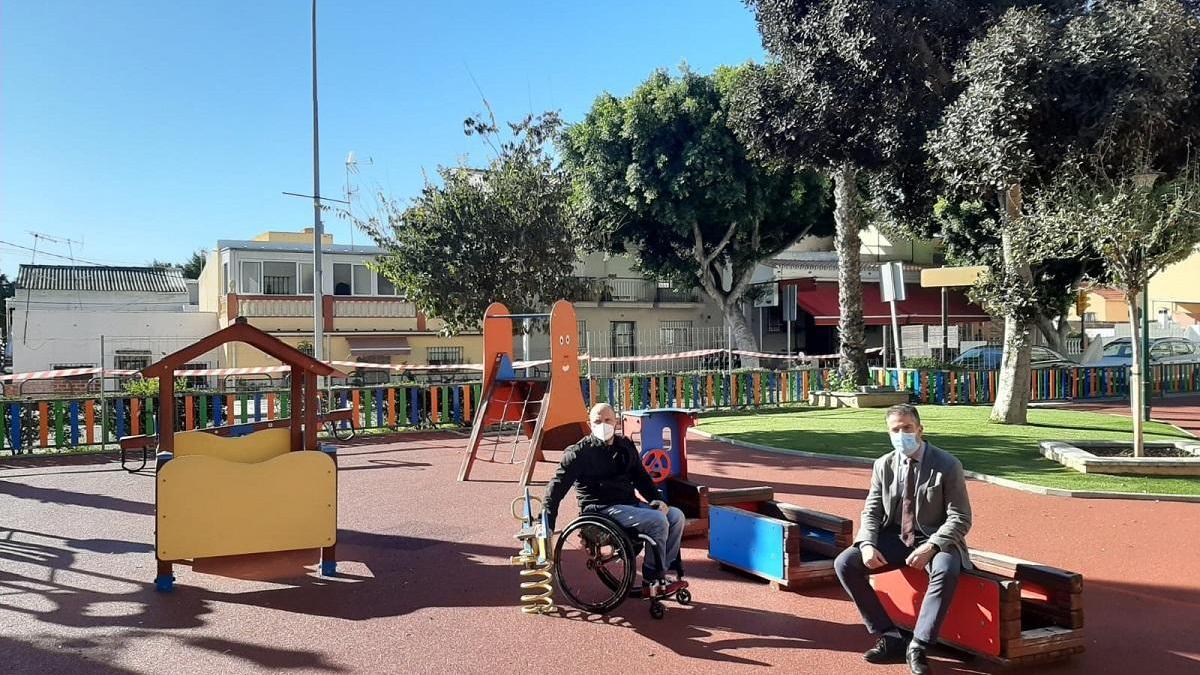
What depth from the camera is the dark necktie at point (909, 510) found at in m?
5.10

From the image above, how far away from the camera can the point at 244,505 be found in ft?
22.0

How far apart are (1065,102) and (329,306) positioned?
2482 cm

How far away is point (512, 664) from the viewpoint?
16.2 feet

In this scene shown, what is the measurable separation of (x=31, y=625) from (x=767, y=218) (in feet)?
87.0

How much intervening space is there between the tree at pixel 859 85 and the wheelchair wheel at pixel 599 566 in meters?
11.5

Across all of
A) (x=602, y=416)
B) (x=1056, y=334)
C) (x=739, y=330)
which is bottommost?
(x=602, y=416)

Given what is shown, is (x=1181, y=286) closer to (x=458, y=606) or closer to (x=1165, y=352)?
(x=1165, y=352)

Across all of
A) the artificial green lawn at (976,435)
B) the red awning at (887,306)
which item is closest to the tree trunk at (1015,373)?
the artificial green lawn at (976,435)

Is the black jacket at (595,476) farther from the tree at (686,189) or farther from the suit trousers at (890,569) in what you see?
the tree at (686,189)

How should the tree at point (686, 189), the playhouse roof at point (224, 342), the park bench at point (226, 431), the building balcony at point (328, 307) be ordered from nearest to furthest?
the playhouse roof at point (224, 342)
the park bench at point (226, 431)
the tree at point (686, 189)
the building balcony at point (328, 307)

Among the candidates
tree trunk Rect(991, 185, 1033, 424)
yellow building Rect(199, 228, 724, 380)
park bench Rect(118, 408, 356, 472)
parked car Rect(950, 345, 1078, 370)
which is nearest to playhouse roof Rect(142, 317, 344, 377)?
park bench Rect(118, 408, 356, 472)

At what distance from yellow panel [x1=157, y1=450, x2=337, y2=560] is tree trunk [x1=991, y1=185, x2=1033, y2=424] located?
12112mm

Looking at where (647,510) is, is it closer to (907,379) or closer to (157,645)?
(157,645)

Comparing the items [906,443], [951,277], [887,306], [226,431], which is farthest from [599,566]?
[887,306]
